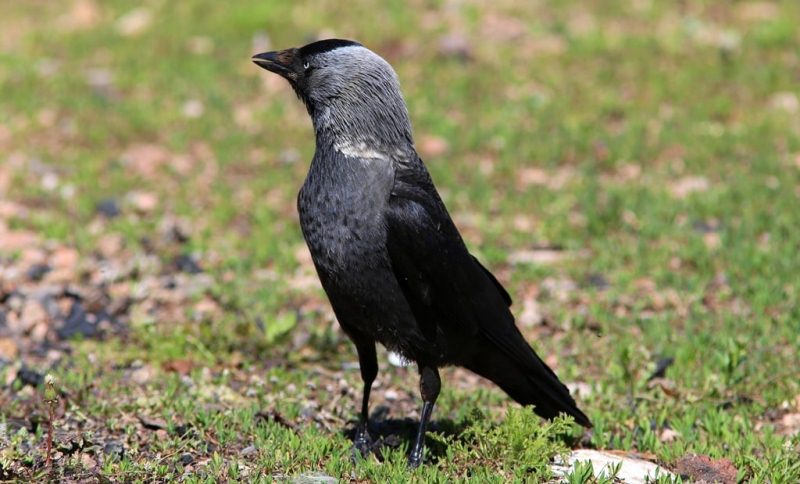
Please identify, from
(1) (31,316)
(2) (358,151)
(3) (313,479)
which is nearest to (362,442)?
(3) (313,479)

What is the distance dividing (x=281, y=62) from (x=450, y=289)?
1.44 metres

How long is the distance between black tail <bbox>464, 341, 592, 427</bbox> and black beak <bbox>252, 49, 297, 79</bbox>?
1653 mm

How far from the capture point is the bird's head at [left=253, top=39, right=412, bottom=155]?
16.3 ft

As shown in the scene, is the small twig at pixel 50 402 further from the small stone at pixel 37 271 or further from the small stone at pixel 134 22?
the small stone at pixel 134 22

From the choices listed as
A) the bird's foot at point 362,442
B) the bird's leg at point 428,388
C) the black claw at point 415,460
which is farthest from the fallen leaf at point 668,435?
the bird's foot at point 362,442

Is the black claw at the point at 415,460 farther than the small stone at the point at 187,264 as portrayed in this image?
No

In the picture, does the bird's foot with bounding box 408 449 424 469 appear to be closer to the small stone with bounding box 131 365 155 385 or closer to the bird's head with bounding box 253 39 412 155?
Result: the bird's head with bounding box 253 39 412 155

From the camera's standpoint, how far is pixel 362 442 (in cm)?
503

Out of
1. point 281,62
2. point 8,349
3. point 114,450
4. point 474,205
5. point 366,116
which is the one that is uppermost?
point 281,62

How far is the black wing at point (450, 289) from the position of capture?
468 centimetres

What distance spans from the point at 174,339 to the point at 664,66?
22.8ft

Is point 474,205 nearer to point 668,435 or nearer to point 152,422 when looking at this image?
point 668,435

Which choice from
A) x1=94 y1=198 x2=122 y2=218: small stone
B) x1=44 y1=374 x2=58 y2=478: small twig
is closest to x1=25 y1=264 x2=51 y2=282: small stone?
x1=94 y1=198 x2=122 y2=218: small stone

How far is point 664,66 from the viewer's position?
37.4 ft
